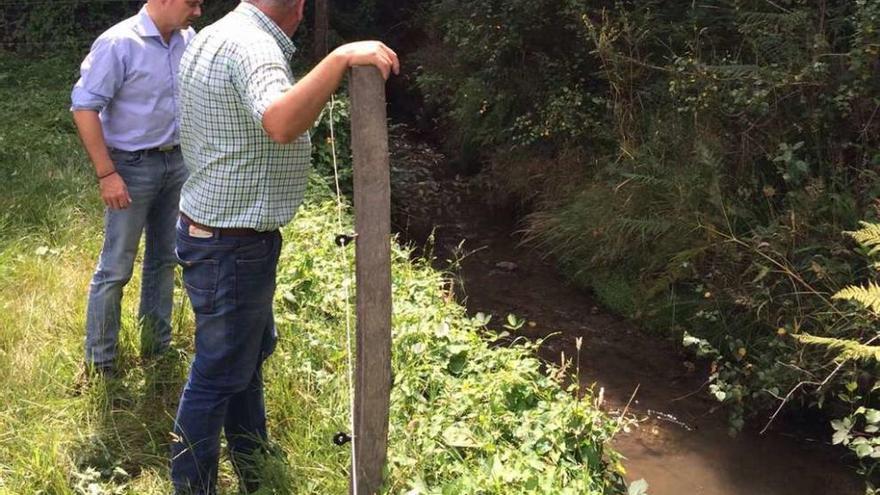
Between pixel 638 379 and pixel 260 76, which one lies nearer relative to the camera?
pixel 260 76

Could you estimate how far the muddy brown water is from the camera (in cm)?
432

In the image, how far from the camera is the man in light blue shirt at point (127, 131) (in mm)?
3240

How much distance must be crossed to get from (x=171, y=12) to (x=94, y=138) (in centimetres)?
62

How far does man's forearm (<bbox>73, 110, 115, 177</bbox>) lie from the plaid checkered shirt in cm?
83

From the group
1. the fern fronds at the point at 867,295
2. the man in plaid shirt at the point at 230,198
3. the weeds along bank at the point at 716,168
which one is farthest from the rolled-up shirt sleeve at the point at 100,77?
the fern fronds at the point at 867,295

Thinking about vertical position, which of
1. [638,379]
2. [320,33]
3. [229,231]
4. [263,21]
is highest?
[263,21]

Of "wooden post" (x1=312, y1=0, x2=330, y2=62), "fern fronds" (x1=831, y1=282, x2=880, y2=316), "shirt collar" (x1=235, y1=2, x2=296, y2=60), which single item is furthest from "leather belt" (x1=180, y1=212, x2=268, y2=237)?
"wooden post" (x1=312, y1=0, x2=330, y2=62)

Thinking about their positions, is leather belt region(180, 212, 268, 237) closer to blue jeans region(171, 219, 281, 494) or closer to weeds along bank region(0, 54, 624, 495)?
blue jeans region(171, 219, 281, 494)

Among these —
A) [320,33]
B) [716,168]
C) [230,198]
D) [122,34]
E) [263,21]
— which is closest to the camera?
[263,21]

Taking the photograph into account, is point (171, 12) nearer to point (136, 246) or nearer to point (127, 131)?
point (127, 131)

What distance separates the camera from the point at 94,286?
345cm

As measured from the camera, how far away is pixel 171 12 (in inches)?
131

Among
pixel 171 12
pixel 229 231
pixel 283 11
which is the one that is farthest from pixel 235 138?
pixel 171 12

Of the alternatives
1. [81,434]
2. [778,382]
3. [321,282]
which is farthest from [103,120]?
[778,382]
